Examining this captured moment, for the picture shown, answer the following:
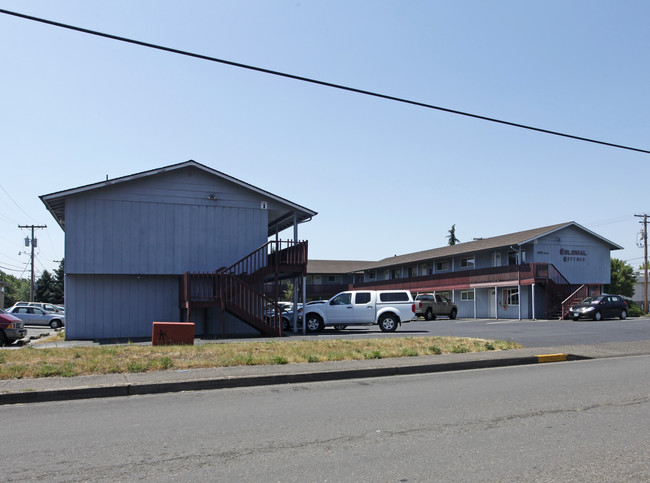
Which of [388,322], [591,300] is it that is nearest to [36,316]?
[388,322]

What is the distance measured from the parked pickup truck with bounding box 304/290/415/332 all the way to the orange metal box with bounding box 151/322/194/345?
8412mm

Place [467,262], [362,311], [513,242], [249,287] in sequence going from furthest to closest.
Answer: [467,262] < [513,242] < [362,311] < [249,287]

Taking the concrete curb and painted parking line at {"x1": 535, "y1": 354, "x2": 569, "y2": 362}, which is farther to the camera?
painted parking line at {"x1": 535, "y1": 354, "x2": 569, "y2": 362}

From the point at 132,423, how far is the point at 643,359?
38.5 feet

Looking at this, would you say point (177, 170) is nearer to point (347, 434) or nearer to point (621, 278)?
point (347, 434)

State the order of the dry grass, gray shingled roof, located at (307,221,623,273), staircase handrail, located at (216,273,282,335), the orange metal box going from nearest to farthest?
the dry grass, the orange metal box, staircase handrail, located at (216,273,282,335), gray shingled roof, located at (307,221,623,273)

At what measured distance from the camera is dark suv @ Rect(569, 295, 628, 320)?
32.2 meters

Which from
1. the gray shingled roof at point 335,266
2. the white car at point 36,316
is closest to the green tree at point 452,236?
the gray shingled roof at point 335,266

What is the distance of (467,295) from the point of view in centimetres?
4488

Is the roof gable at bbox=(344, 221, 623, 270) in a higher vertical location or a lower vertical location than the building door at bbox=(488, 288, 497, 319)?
higher

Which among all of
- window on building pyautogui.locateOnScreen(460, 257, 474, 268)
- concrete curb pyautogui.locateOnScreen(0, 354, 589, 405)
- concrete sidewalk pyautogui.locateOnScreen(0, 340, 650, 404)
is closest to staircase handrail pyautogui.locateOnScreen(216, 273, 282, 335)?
concrete sidewalk pyautogui.locateOnScreen(0, 340, 650, 404)

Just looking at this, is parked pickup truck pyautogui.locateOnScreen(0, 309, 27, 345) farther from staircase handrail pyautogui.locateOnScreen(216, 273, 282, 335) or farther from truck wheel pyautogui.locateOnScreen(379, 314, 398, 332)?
truck wheel pyautogui.locateOnScreen(379, 314, 398, 332)

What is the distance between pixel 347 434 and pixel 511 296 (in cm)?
3579

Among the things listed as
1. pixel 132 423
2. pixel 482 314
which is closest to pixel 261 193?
pixel 132 423
